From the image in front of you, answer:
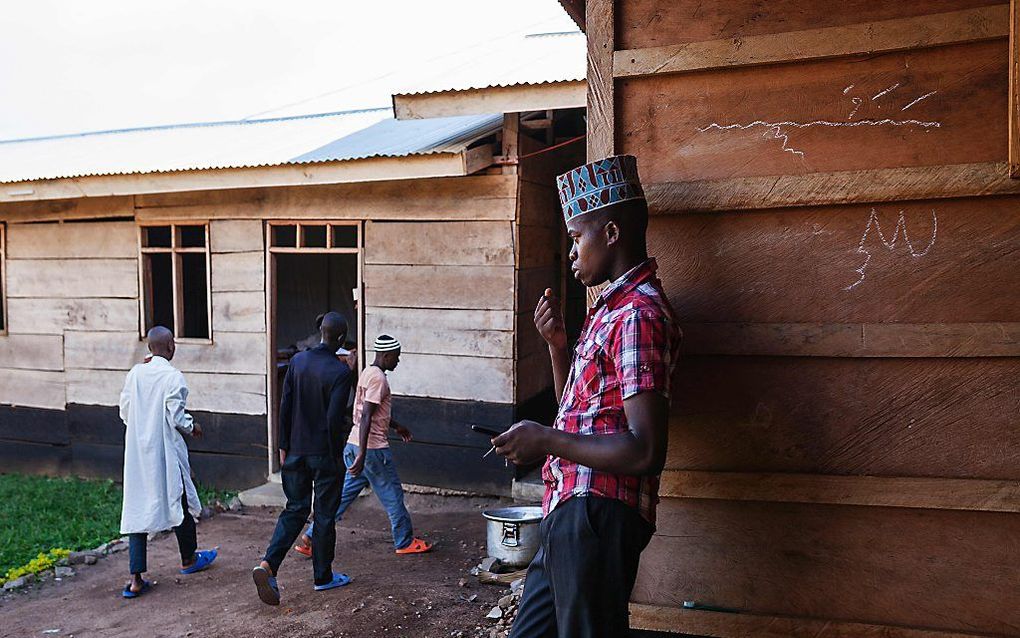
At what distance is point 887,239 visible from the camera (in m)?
2.58

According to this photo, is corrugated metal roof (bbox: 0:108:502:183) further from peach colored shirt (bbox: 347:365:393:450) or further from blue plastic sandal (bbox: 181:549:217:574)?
blue plastic sandal (bbox: 181:549:217:574)

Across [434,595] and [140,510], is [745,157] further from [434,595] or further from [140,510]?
[140,510]

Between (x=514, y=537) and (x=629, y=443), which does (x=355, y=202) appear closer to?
(x=514, y=537)

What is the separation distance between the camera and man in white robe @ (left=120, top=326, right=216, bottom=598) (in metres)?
6.30

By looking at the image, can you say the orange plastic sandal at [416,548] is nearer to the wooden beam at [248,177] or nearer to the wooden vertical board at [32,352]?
the wooden beam at [248,177]

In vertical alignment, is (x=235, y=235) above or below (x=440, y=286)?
above

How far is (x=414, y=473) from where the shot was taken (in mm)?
8664

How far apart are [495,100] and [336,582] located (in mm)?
3815

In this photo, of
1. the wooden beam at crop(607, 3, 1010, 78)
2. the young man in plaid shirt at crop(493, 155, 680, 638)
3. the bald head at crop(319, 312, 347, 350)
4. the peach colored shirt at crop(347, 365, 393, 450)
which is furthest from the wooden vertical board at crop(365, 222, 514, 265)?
the young man in plaid shirt at crop(493, 155, 680, 638)

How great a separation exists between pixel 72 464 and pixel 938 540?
1006cm

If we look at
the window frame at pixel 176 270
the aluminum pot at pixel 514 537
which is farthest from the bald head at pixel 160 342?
the window frame at pixel 176 270

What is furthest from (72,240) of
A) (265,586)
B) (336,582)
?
(265,586)

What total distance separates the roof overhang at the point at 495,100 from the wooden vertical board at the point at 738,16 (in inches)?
154

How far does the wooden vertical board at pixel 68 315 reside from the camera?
9820 millimetres
